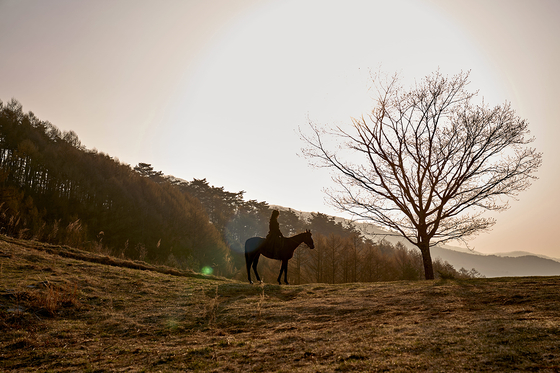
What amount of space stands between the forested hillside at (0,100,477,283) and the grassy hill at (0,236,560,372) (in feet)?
42.0

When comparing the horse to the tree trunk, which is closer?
the horse

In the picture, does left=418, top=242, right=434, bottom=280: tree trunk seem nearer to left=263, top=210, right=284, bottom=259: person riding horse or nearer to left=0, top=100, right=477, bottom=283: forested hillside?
left=263, top=210, right=284, bottom=259: person riding horse

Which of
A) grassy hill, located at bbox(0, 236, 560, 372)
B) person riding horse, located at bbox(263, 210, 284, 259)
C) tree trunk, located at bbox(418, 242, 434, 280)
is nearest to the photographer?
grassy hill, located at bbox(0, 236, 560, 372)

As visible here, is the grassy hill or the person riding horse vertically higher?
the person riding horse

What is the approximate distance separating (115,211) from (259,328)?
34.3 meters

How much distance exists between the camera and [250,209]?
7800 centimetres

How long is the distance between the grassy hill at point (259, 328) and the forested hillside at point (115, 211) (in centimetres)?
1279

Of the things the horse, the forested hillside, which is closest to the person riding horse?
the horse

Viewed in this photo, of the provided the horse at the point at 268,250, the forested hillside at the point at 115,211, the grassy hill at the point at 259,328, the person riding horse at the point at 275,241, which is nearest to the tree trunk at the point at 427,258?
the horse at the point at 268,250

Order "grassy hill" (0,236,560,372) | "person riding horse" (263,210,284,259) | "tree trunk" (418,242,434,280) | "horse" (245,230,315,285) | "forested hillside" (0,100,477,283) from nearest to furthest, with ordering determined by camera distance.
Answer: "grassy hill" (0,236,560,372) → "person riding horse" (263,210,284,259) → "horse" (245,230,315,285) → "tree trunk" (418,242,434,280) → "forested hillside" (0,100,477,283)

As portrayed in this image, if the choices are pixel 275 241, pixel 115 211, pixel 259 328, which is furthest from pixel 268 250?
pixel 115 211

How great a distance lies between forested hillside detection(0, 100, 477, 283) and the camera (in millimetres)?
28719

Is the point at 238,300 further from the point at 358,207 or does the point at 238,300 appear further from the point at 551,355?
the point at 358,207

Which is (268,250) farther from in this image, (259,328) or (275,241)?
(259,328)
